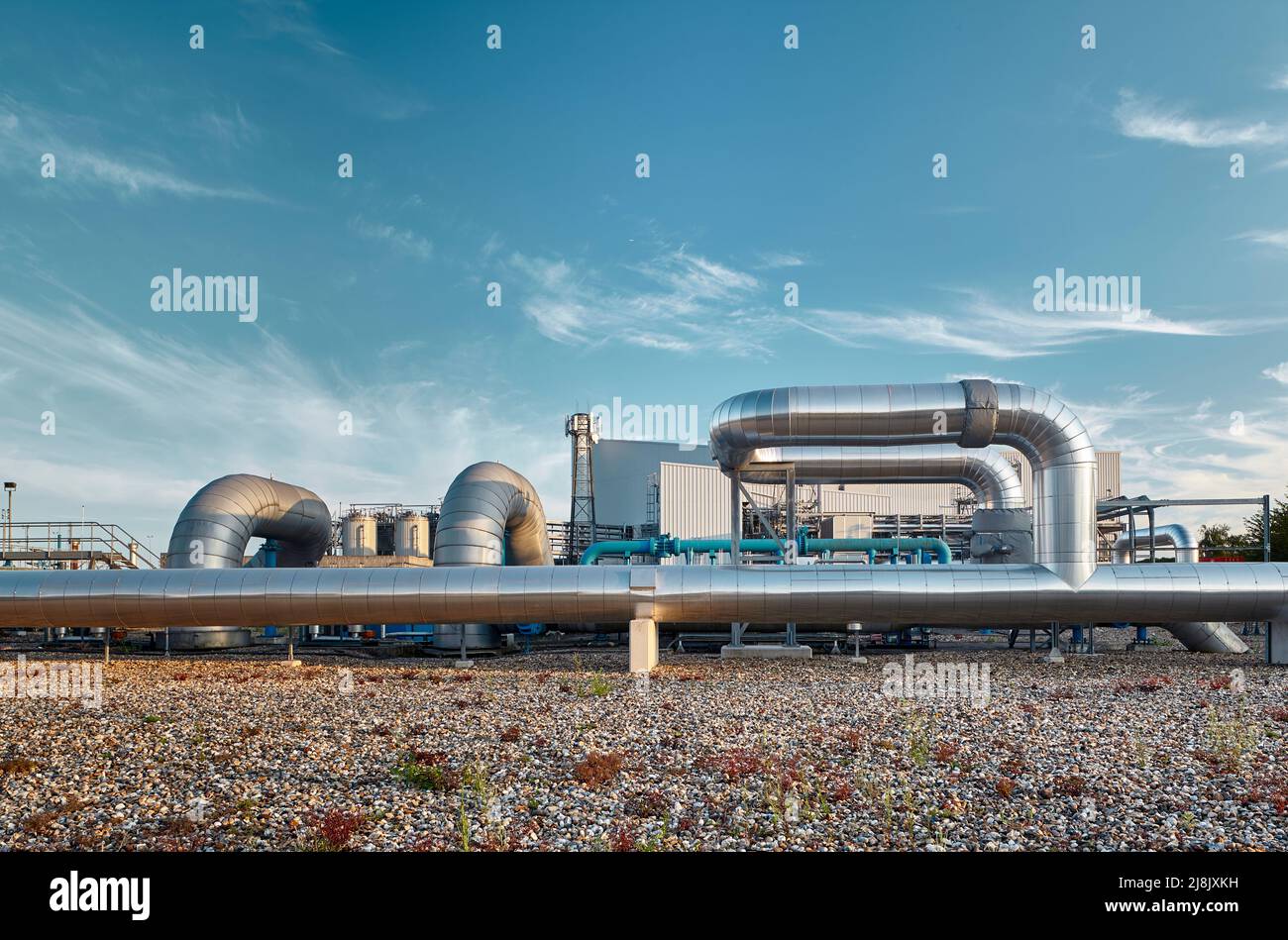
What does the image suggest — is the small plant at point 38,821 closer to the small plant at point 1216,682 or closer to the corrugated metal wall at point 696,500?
the small plant at point 1216,682

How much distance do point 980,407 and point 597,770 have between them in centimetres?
1183

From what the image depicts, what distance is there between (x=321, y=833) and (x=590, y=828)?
222 cm

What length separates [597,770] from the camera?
8.12 metres

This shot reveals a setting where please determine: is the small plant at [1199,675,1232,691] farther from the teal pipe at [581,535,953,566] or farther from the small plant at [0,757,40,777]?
the small plant at [0,757,40,777]

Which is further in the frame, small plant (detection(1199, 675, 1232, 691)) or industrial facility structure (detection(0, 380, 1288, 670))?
industrial facility structure (detection(0, 380, 1288, 670))

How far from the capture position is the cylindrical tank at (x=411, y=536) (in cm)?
3050

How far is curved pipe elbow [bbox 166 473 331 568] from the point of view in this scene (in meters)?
20.6

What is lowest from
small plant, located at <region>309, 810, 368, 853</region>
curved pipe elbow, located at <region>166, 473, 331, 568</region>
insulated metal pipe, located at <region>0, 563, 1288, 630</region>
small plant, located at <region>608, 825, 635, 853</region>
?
small plant, located at <region>608, 825, 635, 853</region>

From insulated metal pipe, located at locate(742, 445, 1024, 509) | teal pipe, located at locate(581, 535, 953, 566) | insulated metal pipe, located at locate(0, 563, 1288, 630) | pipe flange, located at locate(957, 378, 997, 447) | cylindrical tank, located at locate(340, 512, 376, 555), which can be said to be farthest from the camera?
cylindrical tank, located at locate(340, 512, 376, 555)

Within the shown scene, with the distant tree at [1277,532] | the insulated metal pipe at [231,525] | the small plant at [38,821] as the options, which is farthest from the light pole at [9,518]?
the distant tree at [1277,532]

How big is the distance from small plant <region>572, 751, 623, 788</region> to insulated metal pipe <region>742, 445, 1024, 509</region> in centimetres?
1392

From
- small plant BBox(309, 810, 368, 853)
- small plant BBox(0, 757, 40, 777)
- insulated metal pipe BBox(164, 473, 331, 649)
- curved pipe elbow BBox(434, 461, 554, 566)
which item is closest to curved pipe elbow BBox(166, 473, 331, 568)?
insulated metal pipe BBox(164, 473, 331, 649)

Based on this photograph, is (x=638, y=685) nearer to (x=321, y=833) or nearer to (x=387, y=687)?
(x=387, y=687)

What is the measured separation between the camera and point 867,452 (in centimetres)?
2280
